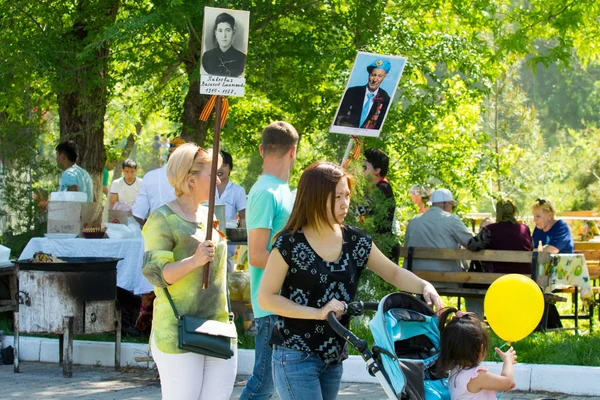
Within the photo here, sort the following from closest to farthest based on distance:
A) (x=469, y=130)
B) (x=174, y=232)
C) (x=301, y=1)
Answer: (x=174, y=232)
(x=301, y=1)
(x=469, y=130)

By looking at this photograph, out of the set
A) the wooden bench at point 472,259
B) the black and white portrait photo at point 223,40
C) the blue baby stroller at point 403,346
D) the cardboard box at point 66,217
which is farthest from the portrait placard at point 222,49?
the wooden bench at point 472,259

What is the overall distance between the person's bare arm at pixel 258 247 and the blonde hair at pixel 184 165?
0.52 metres

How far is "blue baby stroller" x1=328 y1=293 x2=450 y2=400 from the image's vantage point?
4.20 meters

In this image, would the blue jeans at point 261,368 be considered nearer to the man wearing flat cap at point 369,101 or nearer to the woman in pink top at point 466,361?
the woman in pink top at point 466,361

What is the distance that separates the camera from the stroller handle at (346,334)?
403 cm

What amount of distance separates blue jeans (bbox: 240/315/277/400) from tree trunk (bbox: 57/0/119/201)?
6.90 m

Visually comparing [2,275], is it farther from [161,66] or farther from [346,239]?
[346,239]

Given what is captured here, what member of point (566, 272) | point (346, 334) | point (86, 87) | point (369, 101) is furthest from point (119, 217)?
point (346, 334)

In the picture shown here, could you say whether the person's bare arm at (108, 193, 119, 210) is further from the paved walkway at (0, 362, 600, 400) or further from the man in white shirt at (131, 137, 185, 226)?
the man in white shirt at (131, 137, 185, 226)

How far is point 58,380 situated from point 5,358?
4.10 ft

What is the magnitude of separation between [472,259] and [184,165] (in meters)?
6.25

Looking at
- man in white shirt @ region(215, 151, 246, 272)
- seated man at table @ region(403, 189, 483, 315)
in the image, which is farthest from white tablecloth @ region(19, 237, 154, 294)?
seated man at table @ region(403, 189, 483, 315)

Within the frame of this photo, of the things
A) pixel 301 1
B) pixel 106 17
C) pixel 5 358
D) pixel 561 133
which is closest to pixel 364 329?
pixel 5 358

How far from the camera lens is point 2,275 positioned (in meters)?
10.8
